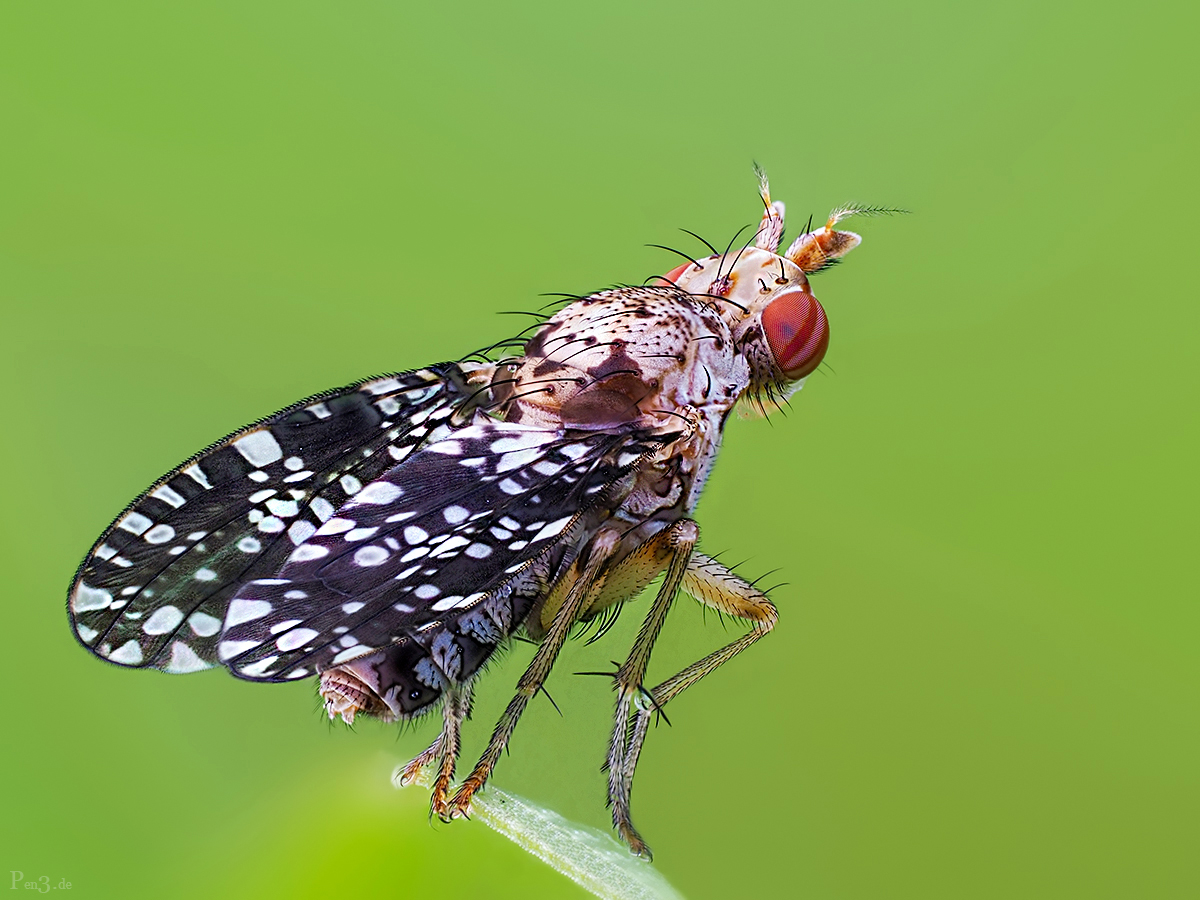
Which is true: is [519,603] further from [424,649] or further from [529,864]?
[529,864]

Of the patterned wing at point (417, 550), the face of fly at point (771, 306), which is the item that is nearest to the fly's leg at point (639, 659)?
the patterned wing at point (417, 550)

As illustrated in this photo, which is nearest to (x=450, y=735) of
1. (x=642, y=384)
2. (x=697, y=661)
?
(x=697, y=661)

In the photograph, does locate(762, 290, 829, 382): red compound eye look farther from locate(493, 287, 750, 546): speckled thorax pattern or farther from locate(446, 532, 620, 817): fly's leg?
locate(446, 532, 620, 817): fly's leg

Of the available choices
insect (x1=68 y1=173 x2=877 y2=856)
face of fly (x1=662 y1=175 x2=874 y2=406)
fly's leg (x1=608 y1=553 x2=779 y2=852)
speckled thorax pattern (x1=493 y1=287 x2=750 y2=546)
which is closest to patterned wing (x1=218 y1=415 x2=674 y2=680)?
insect (x1=68 y1=173 x2=877 y2=856)

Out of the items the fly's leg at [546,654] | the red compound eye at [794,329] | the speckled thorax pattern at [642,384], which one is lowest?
the fly's leg at [546,654]

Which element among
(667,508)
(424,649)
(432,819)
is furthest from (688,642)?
(432,819)

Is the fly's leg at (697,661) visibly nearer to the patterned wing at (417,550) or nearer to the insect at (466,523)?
the insect at (466,523)

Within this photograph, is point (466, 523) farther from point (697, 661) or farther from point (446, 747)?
point (697, 661)
